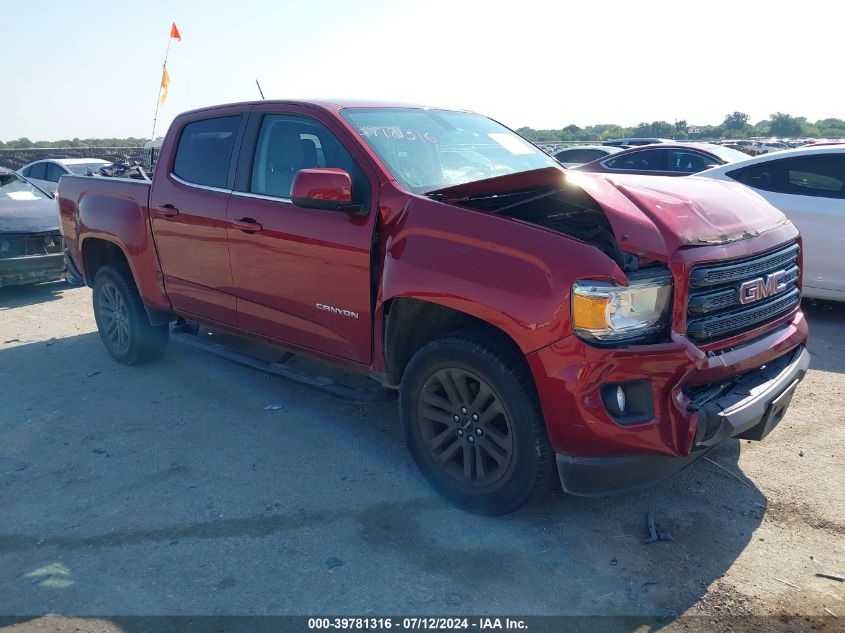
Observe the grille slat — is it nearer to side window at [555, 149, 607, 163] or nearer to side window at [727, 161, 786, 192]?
side window at [727, 161, 786, 192]

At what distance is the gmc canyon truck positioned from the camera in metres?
3.06

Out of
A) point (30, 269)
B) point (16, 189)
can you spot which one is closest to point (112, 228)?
point (30, 269)

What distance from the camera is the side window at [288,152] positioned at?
4207mm

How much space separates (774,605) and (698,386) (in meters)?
0.90

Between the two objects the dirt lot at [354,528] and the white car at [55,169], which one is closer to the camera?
the dirt lot at [354,528]

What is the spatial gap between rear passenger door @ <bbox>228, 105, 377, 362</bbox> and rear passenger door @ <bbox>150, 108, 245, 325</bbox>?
138 millimetres

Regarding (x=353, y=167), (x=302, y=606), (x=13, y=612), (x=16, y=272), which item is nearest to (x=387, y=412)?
(x=353, y=167)

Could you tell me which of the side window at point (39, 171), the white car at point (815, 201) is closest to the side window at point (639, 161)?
the white car at point (815, 201)

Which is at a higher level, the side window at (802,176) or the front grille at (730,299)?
the side window at (802,176)

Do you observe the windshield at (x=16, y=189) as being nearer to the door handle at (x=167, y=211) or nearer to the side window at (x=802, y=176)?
the door handle at (x=167, y=211)

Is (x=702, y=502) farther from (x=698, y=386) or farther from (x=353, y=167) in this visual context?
(x=353, y=167)

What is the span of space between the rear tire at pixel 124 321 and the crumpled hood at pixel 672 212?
3.91 meters

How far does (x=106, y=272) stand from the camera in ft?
20.0

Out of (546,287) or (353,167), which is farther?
(353,167)
